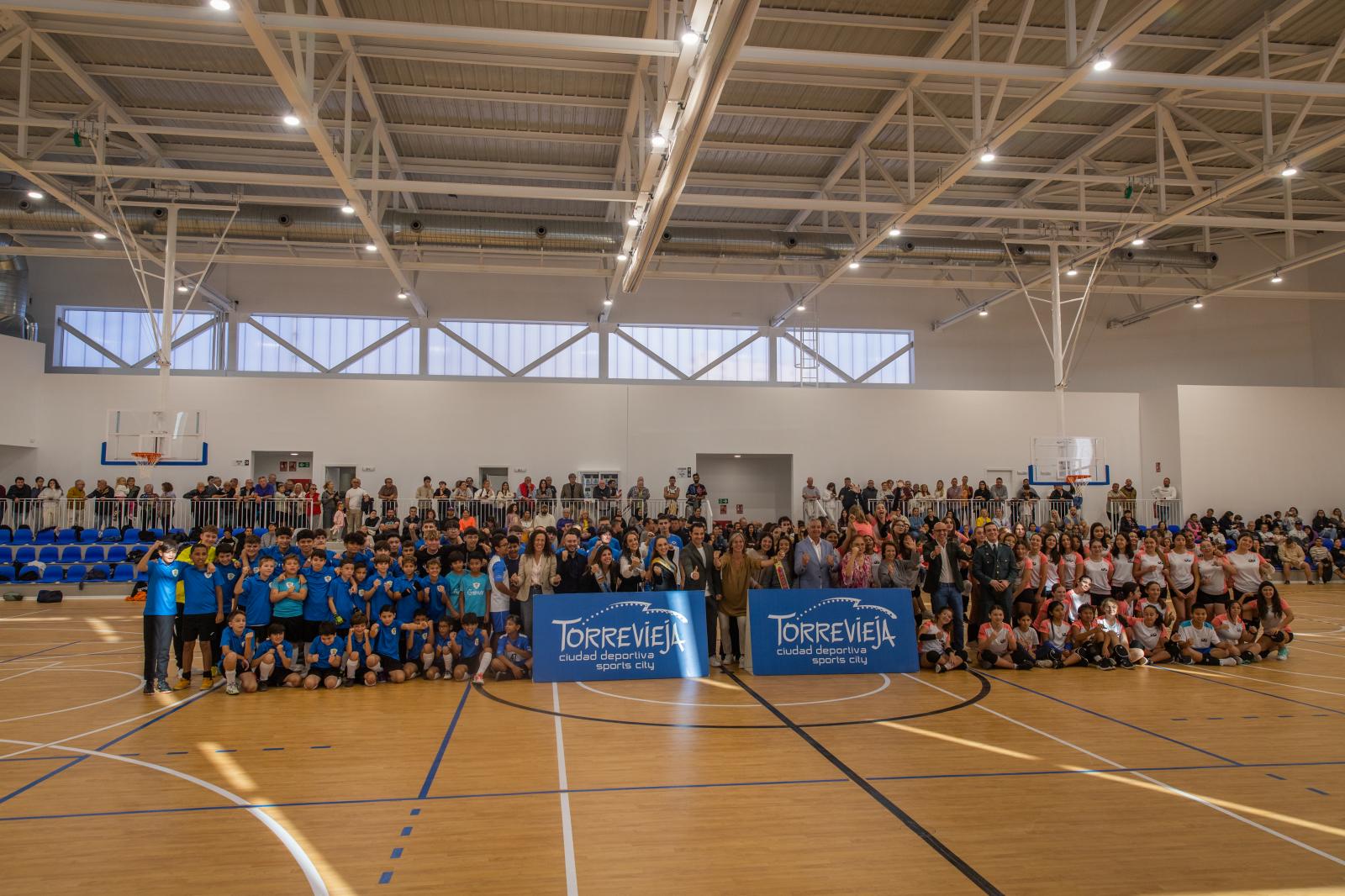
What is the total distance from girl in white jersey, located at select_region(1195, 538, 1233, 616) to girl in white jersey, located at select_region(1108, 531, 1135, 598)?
78cm

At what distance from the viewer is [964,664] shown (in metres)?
9.57

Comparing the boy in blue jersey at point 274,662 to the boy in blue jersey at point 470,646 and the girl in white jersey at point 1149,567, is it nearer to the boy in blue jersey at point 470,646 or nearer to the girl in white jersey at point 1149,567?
the boy in blue jersey at point 470,646

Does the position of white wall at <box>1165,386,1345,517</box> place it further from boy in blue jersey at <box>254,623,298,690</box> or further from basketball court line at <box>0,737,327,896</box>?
basketball court line at <box>0,737,327,896</box>

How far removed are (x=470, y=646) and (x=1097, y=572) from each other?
8.10m

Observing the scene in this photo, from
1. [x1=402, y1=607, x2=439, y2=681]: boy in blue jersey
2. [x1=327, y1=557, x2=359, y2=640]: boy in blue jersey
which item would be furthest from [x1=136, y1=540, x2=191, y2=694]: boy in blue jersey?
[x1=402, y1=607, x2=439, y2=681]: boy in blue jersey

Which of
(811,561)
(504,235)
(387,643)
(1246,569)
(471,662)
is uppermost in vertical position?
(504,235)

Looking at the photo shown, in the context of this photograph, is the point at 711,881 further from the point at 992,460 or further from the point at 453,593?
the point at 992,460

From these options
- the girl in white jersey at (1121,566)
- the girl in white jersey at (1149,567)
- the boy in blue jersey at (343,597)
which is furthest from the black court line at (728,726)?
the girl in white jersey at (1149,567)

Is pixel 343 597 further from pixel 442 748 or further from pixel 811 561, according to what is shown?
pixel 811 561

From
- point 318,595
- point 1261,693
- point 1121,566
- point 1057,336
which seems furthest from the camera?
point 1057,336

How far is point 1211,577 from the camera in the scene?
10.6m

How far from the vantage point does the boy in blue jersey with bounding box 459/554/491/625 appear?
30.0 ft

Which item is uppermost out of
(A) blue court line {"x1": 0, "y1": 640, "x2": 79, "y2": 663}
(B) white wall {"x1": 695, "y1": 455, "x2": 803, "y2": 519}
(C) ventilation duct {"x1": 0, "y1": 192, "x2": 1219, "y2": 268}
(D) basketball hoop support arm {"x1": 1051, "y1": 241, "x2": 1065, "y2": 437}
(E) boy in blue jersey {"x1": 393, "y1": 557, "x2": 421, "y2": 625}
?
(C) ventilation duct {"x1": 0, "y1": 192, "x2": 1219, "y2": 268}

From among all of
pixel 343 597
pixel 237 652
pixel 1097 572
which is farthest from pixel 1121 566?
pixel 237 652
